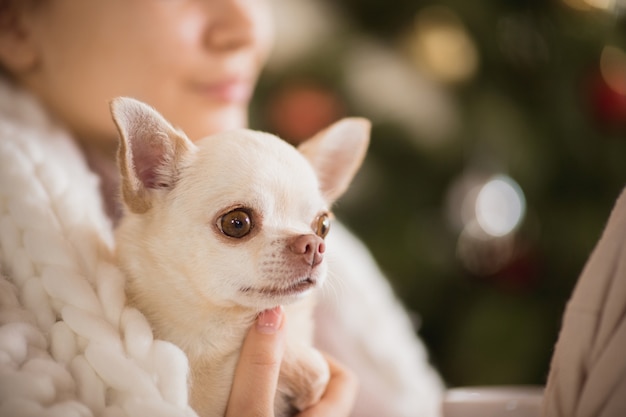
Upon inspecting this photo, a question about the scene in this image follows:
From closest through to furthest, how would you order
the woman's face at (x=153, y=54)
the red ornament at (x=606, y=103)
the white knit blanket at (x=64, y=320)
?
1. the white knit blanket at (x=64, y=320)
2. the woman's face at (x=153, y=54)
3. the red ornament at (x=606, y=103)

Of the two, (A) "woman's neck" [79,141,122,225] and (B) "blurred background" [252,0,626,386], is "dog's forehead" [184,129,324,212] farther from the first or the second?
(B) "blurred background" [252,0,626,386]

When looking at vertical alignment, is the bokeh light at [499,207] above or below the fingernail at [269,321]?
below

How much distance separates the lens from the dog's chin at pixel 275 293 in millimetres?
511

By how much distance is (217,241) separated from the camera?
20.5 inches

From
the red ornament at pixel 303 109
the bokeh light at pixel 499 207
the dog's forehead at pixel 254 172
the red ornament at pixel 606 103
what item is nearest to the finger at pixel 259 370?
the dog's forehead at pixel 254 172

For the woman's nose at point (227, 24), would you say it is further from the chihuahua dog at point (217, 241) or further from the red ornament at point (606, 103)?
the red ornament at point (606, 103)

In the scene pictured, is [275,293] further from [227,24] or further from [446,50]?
[446,50]

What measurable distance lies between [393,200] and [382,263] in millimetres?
144

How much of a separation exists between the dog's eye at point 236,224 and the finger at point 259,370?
9 cm

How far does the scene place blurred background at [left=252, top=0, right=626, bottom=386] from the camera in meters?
1.18

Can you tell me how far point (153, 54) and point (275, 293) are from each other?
369 millimetres

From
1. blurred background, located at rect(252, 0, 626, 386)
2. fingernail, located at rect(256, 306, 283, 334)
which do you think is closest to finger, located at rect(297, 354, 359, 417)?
fingernail, located at rect(256, 306, 283, 334)

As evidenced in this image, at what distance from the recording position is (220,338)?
1.79 feet

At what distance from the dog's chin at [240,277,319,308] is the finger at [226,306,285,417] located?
1.4 inches
